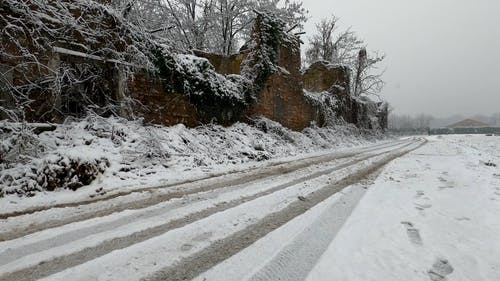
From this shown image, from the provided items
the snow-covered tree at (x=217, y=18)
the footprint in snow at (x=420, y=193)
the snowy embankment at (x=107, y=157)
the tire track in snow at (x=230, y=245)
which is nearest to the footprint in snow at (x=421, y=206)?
the footprint in snow at (x=420, y=193)

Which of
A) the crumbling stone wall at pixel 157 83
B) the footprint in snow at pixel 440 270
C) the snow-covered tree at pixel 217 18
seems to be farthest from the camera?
the snow-covered tree at pixel 217 18

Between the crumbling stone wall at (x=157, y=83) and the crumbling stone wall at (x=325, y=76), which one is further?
the crumbling stone wall at (x=325, y=76)

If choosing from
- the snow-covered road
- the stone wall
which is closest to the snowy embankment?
the stone wall

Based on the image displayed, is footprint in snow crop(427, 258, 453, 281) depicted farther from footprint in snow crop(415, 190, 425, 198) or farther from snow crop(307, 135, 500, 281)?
footprint in snow crop(415, 190, 425, 198)

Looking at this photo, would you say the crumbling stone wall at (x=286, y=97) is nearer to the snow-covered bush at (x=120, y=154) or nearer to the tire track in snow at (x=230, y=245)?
the snow-covered bush at (x=120, y=154)

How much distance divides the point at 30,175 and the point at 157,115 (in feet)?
11.9

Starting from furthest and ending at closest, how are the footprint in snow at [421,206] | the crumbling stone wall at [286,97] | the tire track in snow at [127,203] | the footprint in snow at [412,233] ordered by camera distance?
1. the crumbling stone wall at [286,97]
2. the footprint in snow at [421,206]
3. the tire track in snow at [127,203]
4. the footprint in snow at [412,233]

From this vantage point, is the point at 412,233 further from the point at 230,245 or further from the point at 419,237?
the point at 230,245

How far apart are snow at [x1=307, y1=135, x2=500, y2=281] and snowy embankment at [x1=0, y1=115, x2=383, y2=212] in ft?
10.9

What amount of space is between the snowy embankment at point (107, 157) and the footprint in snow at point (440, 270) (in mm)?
3987

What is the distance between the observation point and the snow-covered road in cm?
203

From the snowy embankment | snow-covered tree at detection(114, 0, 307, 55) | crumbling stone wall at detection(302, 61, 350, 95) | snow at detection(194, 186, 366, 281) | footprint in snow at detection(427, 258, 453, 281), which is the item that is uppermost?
snow-covered tree at detection(114, 0, 307, 55)

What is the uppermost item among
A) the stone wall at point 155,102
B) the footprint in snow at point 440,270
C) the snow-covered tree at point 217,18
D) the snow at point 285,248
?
A: the snow-covered tree at point 217,18

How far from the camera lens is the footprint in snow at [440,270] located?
192 cm
